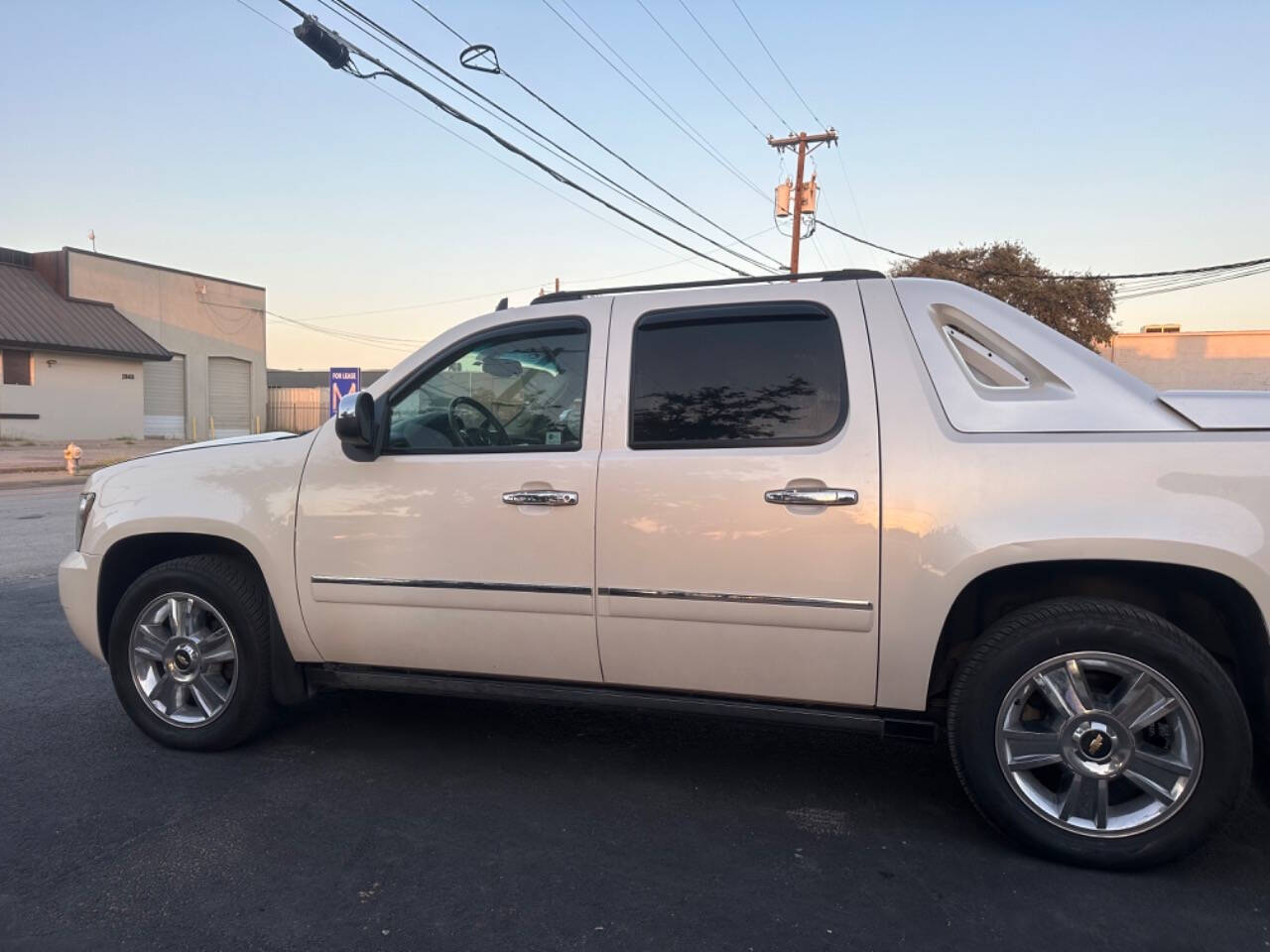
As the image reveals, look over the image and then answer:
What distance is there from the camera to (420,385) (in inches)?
148

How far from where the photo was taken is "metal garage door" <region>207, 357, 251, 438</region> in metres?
38.3

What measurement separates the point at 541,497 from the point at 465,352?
771 millimetres

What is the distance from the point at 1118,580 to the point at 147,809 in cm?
358

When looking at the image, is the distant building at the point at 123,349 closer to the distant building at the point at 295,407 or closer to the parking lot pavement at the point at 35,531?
the distant building at the point at 295,407

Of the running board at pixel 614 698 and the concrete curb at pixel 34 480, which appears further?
the concrete curb at pixel 34 480

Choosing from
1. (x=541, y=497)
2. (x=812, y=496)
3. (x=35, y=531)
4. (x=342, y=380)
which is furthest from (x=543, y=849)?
(x=342, y=380)

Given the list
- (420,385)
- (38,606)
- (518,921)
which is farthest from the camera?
(38,606)

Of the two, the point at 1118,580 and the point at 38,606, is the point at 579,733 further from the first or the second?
the point at 38,606

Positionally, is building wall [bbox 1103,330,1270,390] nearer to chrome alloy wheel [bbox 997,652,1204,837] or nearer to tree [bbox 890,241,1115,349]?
tree [bbox 890,241,1115,349]

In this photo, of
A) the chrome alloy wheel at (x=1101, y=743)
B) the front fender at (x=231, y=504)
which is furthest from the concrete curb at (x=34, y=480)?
the chrome alloy wheel at (x=1101, y=743)

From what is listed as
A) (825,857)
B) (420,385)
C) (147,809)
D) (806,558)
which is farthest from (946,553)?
(147,809)

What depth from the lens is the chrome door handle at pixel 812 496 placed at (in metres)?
3.10

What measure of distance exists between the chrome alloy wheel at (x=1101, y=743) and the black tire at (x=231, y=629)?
2.93 m

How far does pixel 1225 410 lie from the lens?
293 centimetres
